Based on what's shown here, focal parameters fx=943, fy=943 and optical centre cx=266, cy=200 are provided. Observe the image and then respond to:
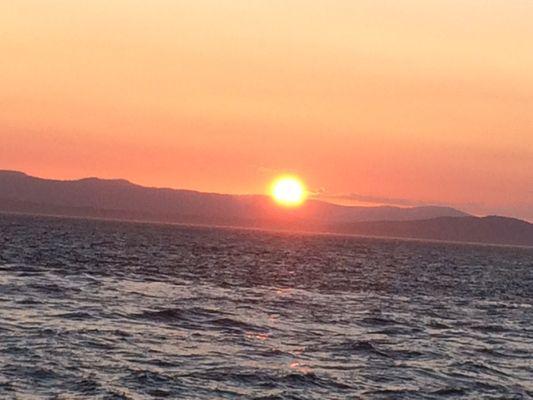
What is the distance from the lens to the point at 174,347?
3406 centimetres

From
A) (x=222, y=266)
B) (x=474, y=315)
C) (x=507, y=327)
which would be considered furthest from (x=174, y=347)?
(x=222, y=266)

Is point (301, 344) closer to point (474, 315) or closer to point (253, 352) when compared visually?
point (253, 352)

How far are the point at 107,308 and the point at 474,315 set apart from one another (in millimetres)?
21640

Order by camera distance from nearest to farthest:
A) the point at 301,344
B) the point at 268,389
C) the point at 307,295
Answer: the point at 268,389 < the point at 301,344 < the point at 307,295

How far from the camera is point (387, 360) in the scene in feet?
112

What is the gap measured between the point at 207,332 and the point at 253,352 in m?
4.67

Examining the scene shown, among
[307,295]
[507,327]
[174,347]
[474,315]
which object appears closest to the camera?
[174,347]

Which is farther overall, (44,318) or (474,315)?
(474,315)

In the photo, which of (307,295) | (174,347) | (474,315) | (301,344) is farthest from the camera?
(307,295)

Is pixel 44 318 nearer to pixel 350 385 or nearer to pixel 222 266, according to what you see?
pixel 350 385

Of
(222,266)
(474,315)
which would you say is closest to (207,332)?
(474,315)

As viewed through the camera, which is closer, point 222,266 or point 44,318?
point 44,318

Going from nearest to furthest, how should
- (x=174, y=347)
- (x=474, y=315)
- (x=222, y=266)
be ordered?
(x=174, y=347), (x=474, y=315), (x=222, y=266)

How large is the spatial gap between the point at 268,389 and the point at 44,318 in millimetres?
14600
